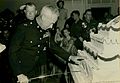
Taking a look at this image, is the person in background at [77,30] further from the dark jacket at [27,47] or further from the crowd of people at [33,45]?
the dark jacket at [27,47]

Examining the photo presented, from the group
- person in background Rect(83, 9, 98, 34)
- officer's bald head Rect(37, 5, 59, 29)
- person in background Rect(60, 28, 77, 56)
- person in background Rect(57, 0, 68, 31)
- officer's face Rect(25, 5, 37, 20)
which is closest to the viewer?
officer's bald head Rect(37, 5, 59, 29)

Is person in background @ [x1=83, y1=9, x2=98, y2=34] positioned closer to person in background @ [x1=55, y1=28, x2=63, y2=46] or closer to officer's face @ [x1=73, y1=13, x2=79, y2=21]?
officer's face @ [x1=73, y1=13, x2=79, y2=21]

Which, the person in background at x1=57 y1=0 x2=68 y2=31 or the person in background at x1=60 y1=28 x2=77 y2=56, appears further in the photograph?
the person in background at x1=57 y1=0 x2=68 y2=31

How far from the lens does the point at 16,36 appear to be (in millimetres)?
1448

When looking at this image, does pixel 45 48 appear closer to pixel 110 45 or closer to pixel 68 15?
pixel 110 45

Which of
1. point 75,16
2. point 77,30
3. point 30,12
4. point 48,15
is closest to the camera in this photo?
point 48,15

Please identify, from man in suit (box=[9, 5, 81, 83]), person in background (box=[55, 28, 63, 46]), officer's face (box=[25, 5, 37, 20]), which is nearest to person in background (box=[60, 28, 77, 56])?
person in background (box=[55, 28, 63, 46])

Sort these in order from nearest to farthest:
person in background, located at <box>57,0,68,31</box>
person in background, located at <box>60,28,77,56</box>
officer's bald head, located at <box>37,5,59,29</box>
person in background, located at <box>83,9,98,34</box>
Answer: officer's bald head, located at <box>37,5,59,29</box> → person in background, located at <box>83,9,98,34</box> → person in background, located at <box>60,28,77,56</box> → person in background, located at <box>57,0,68,31</box>

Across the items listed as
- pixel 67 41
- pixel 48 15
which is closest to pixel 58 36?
pixel 67 41

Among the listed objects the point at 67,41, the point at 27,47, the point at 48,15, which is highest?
the point at 48,15

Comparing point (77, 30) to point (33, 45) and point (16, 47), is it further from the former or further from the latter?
point (16, 47)

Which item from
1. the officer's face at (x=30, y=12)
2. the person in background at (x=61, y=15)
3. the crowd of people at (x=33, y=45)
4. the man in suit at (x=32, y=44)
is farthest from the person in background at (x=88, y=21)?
the officer's face at (x=30, y=12)

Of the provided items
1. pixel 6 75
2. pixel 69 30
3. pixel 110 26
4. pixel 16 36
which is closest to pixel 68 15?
pixel 69 30

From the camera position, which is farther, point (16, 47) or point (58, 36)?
point (58, 36)
